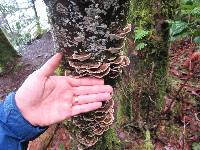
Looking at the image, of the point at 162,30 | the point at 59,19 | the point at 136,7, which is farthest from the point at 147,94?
the point at 59,19

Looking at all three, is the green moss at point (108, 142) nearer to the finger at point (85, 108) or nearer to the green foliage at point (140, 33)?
the finger at point (85, 108)

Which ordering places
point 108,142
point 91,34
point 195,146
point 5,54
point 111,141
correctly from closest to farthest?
point 91,34 < point 108,142 < point 111,141 < point 195,146 < point 5,54

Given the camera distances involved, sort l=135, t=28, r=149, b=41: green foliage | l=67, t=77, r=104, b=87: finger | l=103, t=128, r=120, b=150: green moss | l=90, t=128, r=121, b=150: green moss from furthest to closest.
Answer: l=135, t=28, r=149, b=41: green foliage, l=103, t=128, r=120, b=150: green moss, l=90, t=128, r=121, b=150: green moss, l=67, t=77, r=104, b=87: finger

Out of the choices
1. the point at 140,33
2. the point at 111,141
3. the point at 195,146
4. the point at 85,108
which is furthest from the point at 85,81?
the point at 195,146

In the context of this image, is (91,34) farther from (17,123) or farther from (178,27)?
(178,27)

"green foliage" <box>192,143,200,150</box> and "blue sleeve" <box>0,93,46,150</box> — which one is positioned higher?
"blue sleeve" <box>0,93,46,150</box>

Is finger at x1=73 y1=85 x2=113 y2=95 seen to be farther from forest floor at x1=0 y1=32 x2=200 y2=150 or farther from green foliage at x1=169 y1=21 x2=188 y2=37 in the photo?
forest floor at x1=0 y1=32 x2=200 y2=150

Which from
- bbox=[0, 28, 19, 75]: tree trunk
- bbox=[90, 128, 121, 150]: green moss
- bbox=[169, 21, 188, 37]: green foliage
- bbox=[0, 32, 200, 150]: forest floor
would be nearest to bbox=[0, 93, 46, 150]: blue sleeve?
bbox=[90, 128, 121, 150]: green moss
